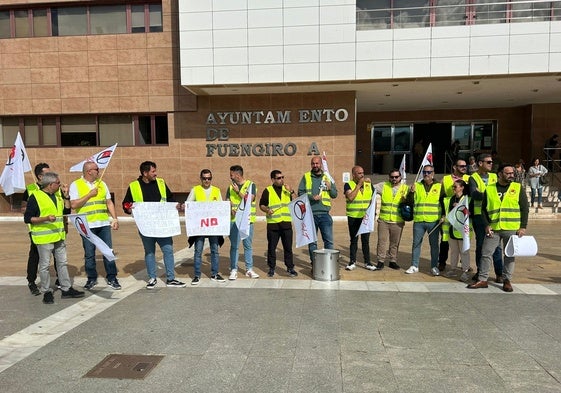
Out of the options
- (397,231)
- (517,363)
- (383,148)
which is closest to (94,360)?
(517,363)

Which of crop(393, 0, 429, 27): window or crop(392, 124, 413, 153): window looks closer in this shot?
crop(393, 0, 429, 27): window

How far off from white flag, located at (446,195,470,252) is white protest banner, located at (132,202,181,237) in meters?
4.56

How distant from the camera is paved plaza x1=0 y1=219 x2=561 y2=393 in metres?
3.68

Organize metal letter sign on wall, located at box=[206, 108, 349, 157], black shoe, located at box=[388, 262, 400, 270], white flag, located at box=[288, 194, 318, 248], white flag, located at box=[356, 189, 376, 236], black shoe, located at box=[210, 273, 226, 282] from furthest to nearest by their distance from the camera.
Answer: metal letter sign on wall, located at box=[206, 108, 349, 157] → black shoe, located at box=[388, 262, 400, 270] → white flag, located at box=[356, 189, 376, 236] → white flag, located at box=[288, 194, 318, 248] → black shoe, located at box=[210, 273, 226, 282]

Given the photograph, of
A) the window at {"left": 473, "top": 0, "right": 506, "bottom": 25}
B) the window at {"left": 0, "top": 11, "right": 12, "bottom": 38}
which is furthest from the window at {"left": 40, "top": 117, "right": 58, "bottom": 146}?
the window at {"left": 473, "top": 0, "right": 506, "bottom": 25}

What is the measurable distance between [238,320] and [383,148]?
18994 mm

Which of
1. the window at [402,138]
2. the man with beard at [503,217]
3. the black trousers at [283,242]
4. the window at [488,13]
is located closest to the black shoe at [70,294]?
the black trousers at [283,242]

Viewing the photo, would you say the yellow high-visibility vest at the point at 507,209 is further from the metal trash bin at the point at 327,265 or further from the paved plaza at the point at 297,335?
the metal trash bin at the point at 327,265

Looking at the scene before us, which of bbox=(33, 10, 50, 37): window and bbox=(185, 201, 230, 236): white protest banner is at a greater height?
→ bbox=(33, 10, 50, 37): window

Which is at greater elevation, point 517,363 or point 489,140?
point 489,140

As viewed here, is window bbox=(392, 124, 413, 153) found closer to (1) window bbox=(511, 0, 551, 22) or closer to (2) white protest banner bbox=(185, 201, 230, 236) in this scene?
(1) window bbox=(511, 0, 551, 22)

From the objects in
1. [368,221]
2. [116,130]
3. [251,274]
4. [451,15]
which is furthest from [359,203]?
[116,130]

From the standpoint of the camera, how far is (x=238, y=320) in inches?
203

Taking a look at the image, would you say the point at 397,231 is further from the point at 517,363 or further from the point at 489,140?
the point at 489,140
